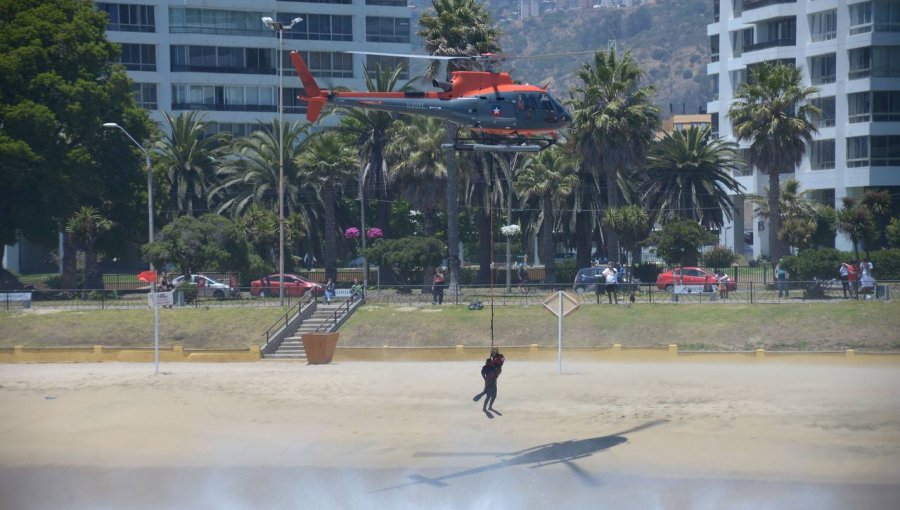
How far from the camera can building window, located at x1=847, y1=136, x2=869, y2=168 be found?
220 feet

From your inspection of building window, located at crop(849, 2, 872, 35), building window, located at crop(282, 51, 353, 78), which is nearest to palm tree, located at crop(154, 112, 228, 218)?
building window, located at crop(282, 51, 353, 78)

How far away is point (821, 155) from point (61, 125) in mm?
46826

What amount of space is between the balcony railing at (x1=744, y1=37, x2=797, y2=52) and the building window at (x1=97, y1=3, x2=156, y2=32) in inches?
1773

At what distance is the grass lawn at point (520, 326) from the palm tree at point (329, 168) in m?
14.7

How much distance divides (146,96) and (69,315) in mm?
38053

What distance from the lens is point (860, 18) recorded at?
6638 cm

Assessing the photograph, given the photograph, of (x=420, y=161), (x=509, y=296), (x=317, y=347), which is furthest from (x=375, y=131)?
(x=317, y=347)

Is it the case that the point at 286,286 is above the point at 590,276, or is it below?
below

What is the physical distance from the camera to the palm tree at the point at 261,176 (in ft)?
220

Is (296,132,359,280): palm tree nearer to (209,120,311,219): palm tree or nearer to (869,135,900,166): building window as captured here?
(209,120,311,219): palm tree

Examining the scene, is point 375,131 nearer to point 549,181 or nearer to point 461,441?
point 549,181

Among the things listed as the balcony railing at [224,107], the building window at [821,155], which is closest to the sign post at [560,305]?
the building window at [821,155]

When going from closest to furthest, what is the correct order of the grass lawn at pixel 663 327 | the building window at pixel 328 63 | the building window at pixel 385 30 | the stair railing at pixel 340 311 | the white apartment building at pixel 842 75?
the grass lawn at pixel 663 327
the stair railing at pixel 340 311
the white apartment building at pixel 842 75
the building window at pixel 328 63
the building window at pixel 385 30

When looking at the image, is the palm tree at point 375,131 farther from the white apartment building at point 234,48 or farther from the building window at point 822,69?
the building window at point 822,69
